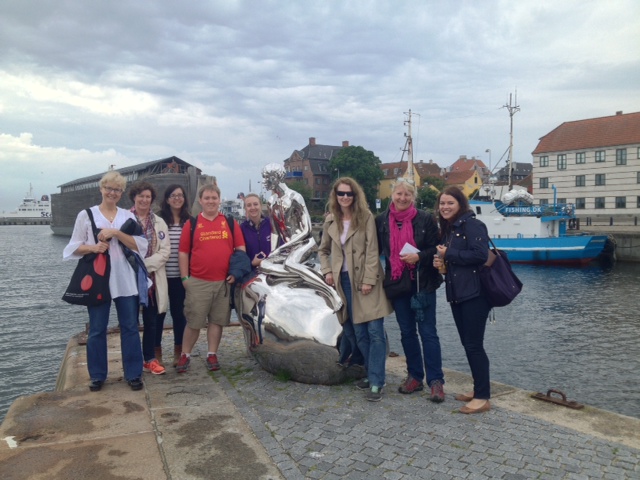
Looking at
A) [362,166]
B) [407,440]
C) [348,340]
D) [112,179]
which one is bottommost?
[407,440]

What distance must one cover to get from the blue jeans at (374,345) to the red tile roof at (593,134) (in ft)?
169

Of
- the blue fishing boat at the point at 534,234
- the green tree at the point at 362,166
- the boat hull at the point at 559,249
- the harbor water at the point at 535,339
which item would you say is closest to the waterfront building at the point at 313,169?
the green tree at the point at 362,166

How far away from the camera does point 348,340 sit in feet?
18.7

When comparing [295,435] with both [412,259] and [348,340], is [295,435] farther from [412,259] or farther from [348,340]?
[412,259]

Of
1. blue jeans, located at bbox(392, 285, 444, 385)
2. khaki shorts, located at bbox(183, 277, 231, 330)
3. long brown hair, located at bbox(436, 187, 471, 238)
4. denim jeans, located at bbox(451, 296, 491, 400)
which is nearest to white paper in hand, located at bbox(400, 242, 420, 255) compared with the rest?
long brown hair, located at bbox(436, 187, 471, 238)

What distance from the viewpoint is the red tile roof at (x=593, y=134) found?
49.6 m

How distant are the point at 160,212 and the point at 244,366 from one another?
2.10 m

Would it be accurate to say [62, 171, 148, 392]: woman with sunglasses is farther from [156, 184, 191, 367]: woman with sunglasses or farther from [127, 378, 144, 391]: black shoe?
[156, 184, 191, 367]: woman with sunglasses

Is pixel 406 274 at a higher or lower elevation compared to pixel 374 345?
higher

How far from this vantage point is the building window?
49.0 metres

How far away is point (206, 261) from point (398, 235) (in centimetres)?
217

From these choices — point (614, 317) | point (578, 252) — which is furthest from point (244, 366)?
point (578, 252)

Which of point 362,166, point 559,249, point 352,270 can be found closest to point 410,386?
point 352,270

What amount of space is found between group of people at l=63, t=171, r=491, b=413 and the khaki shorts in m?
0.01
